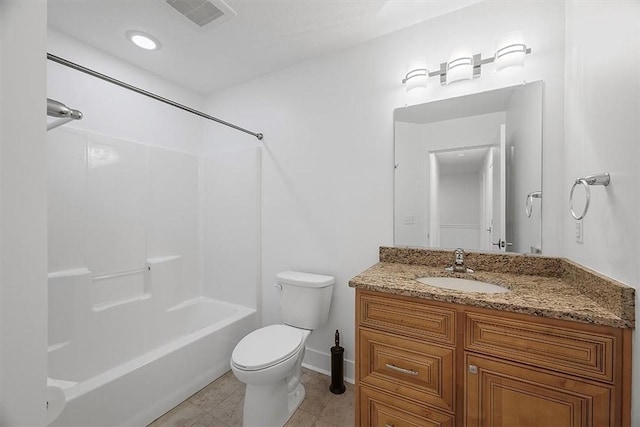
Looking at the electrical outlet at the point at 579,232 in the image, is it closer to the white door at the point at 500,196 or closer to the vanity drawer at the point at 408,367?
the white door at the point at 500,196

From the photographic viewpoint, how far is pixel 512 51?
1.46 m

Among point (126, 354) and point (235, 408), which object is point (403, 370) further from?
point (126, 354)

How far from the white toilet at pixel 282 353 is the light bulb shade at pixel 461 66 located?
1514 mm

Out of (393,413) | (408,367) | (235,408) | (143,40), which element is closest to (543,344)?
(408,367)

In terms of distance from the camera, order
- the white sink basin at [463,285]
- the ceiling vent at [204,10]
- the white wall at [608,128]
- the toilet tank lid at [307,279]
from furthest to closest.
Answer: the toilet tank lid at [307,279]
the ceiling vent at [204,10]
the white sink basin at [463,285]
the white wall at [608,128]

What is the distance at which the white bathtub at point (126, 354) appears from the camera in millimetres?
1412

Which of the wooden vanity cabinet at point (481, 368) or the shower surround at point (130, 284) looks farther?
the shower surround at point (130, 284)

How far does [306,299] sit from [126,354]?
4.70 feet

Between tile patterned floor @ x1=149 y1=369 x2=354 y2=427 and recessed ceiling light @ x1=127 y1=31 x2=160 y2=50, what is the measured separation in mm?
2440

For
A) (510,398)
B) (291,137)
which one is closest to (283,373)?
(510,398)

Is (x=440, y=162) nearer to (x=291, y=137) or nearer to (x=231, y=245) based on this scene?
(x=291, y=137)

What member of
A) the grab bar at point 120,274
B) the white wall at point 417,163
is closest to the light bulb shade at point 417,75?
the white wall at point 417,163

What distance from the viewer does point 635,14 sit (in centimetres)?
88

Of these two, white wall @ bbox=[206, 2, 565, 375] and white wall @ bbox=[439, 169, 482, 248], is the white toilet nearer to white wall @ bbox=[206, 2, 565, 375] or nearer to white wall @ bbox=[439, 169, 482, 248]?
white wall @ bbox=[206, 2, 565, 375]
